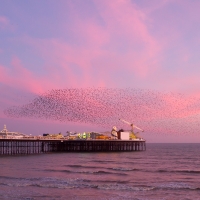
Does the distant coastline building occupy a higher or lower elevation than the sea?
higher

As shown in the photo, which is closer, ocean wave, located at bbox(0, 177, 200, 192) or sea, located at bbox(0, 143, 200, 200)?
sea, located at bbox(0, 143, 200, 200)

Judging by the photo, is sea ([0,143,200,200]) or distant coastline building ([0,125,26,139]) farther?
distant coastline building ([0,125,26,139])

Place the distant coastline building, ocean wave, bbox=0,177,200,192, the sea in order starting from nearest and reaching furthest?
the sea → ocean wave, bbox=0,177,200,192 → the distant coastline building

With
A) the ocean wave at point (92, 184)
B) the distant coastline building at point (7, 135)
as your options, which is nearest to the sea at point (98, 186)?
the ocean wave at point (92, 184)

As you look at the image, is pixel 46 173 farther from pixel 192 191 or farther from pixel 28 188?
pixel 192 191

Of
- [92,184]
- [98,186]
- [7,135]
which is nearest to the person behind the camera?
[98,186]

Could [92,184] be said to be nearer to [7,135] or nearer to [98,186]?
[98,186]

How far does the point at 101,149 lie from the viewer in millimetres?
119250

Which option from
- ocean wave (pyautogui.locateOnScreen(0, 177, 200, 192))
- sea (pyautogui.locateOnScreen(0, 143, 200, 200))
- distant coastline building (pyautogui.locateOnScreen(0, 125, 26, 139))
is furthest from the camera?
distant coastline building (pyautogui.locateOnScreen(0, 125, 26, 139))

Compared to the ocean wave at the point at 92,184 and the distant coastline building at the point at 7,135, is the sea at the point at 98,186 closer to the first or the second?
the ocean wave at the point at 92,184

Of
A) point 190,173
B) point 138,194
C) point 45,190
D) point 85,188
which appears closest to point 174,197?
point 138,194

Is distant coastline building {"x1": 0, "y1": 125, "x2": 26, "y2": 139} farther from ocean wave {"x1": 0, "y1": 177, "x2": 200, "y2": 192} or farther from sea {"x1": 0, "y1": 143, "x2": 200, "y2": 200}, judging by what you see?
ocean wave {"x1": 0, "y1": 177, "x2": 200, "y2": 192}

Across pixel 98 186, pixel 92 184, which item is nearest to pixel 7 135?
pixel 92 184

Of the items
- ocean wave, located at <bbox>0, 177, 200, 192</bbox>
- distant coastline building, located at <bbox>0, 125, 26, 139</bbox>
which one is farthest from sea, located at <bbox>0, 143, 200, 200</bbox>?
distant coastline building, located at <bbox>0, 125, 26, 139</bbox>
